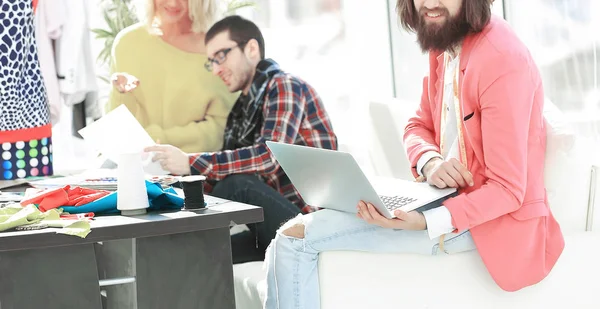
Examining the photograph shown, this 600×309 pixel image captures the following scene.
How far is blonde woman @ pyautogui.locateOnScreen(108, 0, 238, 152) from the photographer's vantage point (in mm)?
A: 3775

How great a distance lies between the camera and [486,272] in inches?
91.8

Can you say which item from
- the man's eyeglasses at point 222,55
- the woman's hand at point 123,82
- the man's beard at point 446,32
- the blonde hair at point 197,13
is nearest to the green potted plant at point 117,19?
the blonde hair at point 197,13

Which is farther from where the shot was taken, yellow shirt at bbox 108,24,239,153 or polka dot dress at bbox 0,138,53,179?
yellow shirt at bbox 108,24,239,153

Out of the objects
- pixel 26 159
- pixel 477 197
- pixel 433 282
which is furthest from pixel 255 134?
pixel 477 197

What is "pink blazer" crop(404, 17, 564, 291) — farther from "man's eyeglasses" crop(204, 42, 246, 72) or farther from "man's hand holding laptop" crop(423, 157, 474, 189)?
"man's eyeglasses" crop(204, 42, 246, 72)

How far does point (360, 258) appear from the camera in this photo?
91.2 inches

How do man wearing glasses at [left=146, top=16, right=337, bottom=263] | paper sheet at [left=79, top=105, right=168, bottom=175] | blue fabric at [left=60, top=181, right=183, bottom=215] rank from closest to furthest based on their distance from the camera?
blue fabric at [left=60, top=181, right=183, bottom=215], paper sheet at [left=79, top=105, right=168, bottom=175], man wearing glasses at [left=146, top=16, right=337, bottom=263]

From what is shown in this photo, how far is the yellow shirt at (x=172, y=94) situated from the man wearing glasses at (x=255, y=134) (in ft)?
0.78

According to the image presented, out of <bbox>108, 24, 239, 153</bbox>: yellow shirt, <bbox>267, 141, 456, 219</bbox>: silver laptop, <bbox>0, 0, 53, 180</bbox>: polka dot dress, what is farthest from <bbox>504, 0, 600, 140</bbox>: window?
<bbox>0, 0, 53, 180</bbox>: polka dot dress

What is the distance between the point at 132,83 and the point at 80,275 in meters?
1.80

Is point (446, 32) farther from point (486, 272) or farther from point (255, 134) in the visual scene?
point (255, 134)

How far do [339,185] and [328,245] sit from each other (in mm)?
178

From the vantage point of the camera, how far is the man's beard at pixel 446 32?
7.71 feet

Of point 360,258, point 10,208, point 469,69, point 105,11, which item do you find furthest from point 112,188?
point 105,11
